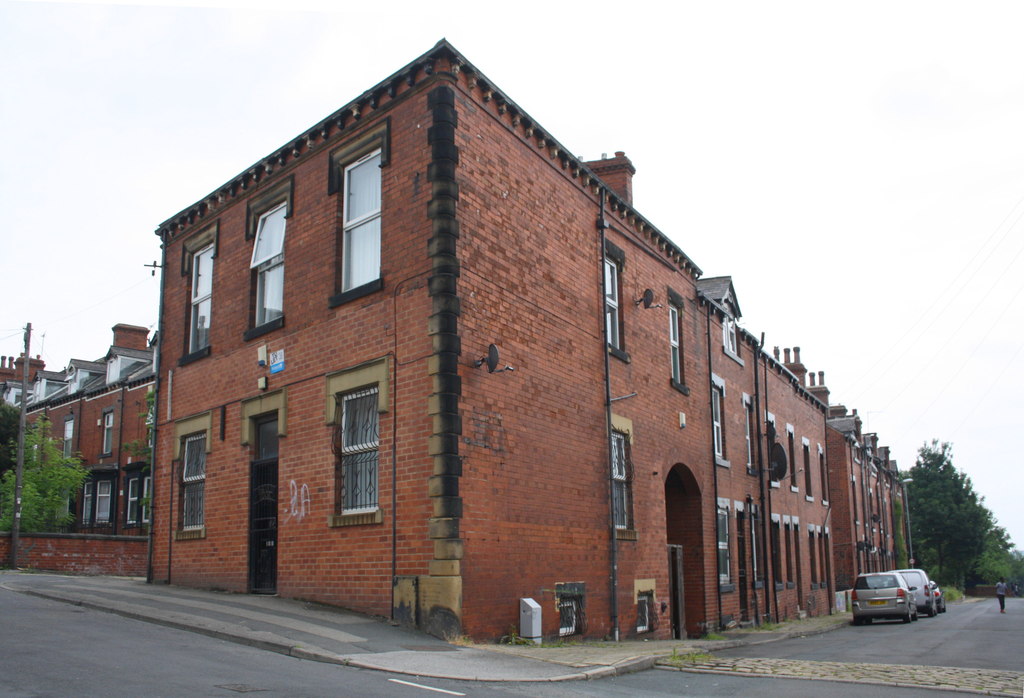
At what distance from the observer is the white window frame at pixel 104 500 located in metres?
38.6

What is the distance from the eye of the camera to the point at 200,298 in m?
17.5

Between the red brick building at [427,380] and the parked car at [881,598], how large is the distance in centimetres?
967

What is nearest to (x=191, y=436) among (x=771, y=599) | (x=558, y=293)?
(x=558, y=293)

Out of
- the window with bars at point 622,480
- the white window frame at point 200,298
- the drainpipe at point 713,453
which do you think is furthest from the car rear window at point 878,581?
the white window frame at point 200,298

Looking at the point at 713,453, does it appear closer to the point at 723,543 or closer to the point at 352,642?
the point at 723,543

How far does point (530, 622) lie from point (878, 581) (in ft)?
61.4

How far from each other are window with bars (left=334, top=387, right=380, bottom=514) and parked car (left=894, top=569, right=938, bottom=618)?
74.7 ft

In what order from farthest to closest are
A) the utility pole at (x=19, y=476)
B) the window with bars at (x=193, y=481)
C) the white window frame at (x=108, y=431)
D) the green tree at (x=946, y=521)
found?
the green tree at (x=946, y=521) < the white window frame at (x=108, y=431) < the utility pole at (x=19, y=476) < the window with bars at (x=193, y=481)

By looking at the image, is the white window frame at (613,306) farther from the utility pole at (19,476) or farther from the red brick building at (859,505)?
the red brick building at (859,505)

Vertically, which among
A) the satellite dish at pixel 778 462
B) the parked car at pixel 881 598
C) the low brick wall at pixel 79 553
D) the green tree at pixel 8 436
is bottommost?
the parked car at pixel 881 598

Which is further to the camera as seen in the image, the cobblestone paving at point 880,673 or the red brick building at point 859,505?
the red brick building at point 859,505

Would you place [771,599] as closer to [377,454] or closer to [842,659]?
[842,659]

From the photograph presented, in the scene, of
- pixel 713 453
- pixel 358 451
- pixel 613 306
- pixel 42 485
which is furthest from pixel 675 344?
pixel 42 485

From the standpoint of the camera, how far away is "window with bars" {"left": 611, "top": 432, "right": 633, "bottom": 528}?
16.1 metres
